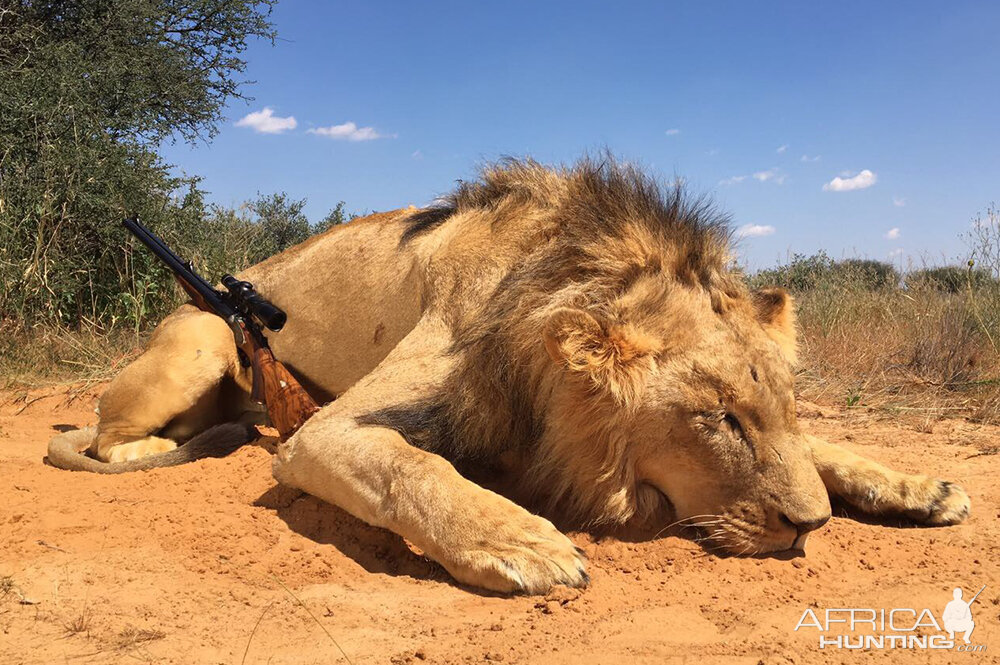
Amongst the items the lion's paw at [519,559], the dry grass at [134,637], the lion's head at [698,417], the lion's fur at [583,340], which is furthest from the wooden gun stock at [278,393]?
the dry grass at [134,637]

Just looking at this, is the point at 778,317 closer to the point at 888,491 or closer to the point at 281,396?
the point at 888,491

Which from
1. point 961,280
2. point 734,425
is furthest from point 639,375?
point 961,280

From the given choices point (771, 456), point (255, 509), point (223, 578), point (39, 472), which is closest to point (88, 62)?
point (39, 472)

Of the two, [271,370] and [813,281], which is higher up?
[813,281]

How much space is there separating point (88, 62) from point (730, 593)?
41.3 feet

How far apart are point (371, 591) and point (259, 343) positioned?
8.12ft

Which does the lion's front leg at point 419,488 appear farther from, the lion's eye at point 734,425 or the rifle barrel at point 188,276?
the rifle barrel at point 188,276

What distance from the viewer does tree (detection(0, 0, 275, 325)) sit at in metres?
8.27

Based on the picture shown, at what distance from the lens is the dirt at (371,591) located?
89.8 inches

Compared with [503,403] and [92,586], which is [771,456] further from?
[92,586]

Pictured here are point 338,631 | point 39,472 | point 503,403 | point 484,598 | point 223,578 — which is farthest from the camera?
point 39,472

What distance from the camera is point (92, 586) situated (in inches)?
111

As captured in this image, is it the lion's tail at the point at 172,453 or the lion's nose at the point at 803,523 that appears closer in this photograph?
the lion's nose at the point at 803,523

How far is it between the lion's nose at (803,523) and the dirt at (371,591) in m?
0.14
